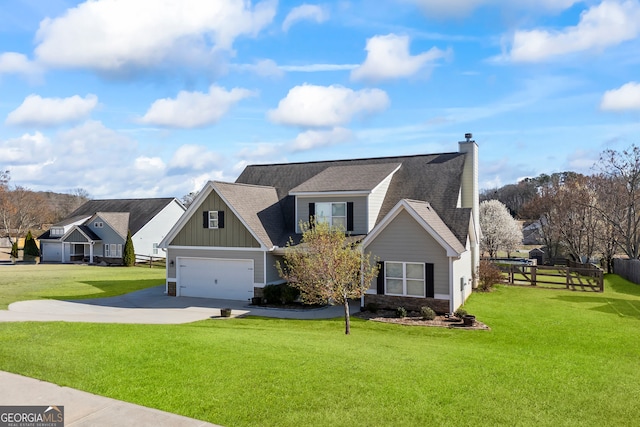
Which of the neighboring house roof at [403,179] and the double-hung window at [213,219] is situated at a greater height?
the neighboring house roof at [403,179]

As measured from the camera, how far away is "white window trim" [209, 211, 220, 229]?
24.8 metres

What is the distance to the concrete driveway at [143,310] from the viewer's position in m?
18.7

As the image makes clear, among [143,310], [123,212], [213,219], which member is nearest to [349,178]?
[213,219]

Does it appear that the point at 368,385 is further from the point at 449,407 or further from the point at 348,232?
the point at 348,232

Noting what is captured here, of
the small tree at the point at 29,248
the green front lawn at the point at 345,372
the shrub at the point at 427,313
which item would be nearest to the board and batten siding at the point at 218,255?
the green front lawn at the point at 345,372

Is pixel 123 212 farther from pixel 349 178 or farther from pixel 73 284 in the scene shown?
pixel 349 178

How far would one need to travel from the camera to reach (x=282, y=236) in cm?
2525

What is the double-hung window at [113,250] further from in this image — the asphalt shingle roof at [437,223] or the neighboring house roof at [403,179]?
the asphalt shingle roof at [437,223]

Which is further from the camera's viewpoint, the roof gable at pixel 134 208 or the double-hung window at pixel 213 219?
the roof gable at pixel 134 208

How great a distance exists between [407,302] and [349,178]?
844 cm

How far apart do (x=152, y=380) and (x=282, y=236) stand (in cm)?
1622

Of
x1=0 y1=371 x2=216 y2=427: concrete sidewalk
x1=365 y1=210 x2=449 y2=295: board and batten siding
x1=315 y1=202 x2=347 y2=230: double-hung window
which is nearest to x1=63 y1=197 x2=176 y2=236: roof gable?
x1=315 y1=202 x2=347 y2=230: double-hung window

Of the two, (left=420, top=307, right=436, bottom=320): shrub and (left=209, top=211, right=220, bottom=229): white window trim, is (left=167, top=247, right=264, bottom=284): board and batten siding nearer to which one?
(left=209, top=211, right=220, bottom=229): white window trim

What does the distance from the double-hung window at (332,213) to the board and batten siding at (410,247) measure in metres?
3.81
